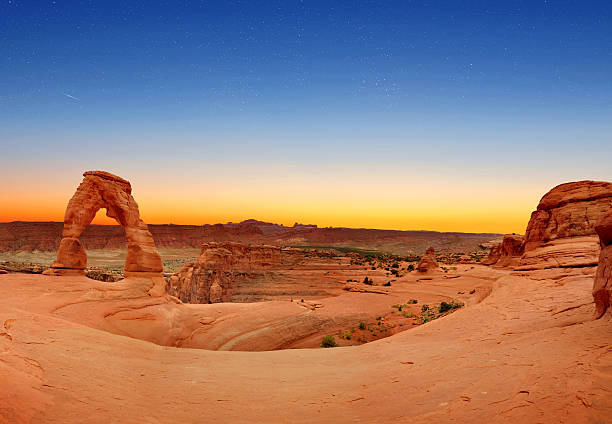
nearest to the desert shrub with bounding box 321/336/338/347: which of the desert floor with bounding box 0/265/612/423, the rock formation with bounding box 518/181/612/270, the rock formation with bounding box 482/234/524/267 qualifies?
the desert floor with bounding box 0/265/612/423

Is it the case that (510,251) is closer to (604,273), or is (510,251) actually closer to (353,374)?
(604,273)

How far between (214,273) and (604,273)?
1358 inches

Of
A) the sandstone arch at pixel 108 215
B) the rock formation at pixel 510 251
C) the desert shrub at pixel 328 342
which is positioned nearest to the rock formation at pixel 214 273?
the sandstone arch at pixel 108 215

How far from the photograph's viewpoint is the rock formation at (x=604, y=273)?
22.3 ft

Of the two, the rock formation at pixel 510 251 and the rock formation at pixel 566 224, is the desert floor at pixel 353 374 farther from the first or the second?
the rock formation at pixel 510 251

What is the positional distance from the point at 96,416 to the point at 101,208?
2008 cm

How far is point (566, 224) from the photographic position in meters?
21.9

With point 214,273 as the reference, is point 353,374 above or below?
above

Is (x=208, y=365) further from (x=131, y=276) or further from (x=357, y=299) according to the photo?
(x=357, y=299)

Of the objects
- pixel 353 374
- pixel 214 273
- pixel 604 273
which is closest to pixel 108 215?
pixel 214 273

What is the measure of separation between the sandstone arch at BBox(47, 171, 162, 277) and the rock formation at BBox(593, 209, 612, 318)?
70.6ft

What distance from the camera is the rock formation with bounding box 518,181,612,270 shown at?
1845 cm

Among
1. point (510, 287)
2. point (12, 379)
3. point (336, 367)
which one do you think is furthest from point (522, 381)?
point (510, 287)

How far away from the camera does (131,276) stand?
837 inches
